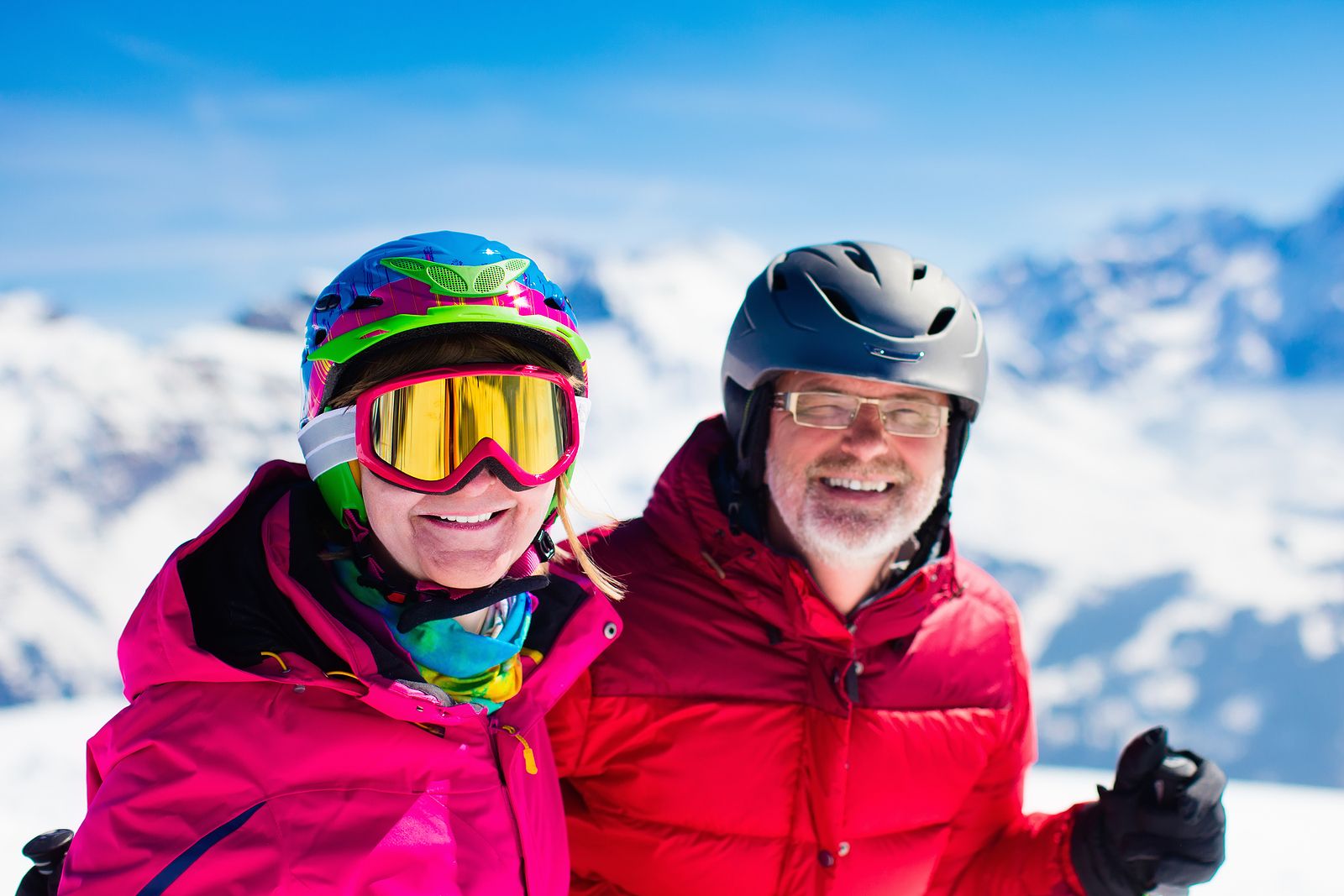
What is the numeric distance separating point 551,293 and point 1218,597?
697 ft

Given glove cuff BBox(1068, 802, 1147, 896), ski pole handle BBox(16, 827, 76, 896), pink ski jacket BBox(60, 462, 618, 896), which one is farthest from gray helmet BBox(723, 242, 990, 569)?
ski pole handle BBox(16, 827, 76, 896)

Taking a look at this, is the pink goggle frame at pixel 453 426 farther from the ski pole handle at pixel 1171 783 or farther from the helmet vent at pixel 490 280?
the ski pole handle at pixel 1171 783

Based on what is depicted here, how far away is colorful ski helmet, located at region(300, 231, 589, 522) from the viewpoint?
7.24 feet

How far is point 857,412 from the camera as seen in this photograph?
11.0 ft

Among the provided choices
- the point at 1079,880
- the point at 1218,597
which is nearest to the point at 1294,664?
the point at 1218,597

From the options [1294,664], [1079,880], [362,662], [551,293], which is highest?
[551,293]

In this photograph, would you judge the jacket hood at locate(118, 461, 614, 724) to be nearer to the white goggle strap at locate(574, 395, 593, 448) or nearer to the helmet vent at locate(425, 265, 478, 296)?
the helmet vent at locate(425, 265, 478, 296)

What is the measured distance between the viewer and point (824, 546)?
3209mm

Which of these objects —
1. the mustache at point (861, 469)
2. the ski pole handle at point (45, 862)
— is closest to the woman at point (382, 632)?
the ski pole handle at point (45, 862)

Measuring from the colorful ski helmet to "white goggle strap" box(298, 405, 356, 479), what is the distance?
2cm

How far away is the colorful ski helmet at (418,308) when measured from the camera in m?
2.21

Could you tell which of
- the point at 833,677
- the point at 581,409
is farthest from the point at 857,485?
the point at 581,409

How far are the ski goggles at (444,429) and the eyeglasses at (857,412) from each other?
1.23 metres

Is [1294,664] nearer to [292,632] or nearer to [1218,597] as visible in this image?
[1218,597]
